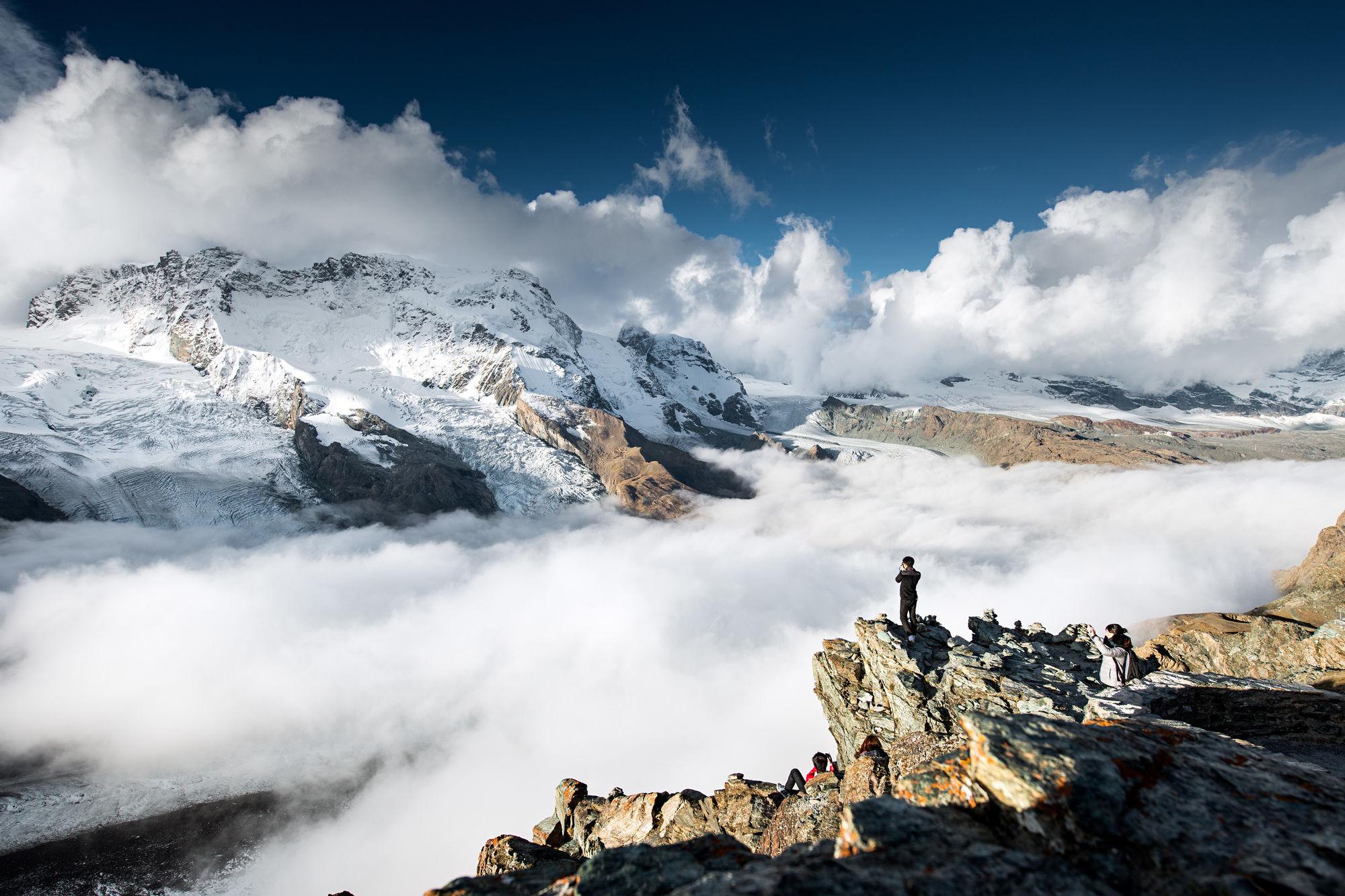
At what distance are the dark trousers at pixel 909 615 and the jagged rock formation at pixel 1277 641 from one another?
1013cm

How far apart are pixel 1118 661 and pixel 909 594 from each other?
9169mm

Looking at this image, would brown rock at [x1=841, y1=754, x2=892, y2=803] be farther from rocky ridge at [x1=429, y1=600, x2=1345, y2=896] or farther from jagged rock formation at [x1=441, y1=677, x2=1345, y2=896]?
jagged rock formation at [x1=441, y1=677, x2=1345, y2=896]

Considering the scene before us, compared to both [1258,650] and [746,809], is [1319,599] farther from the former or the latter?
[746,809]

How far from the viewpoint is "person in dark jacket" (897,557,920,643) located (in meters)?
25.1

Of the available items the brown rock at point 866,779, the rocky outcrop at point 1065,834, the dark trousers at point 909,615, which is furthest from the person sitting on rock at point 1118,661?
the rocky outcrop at point 1065,834

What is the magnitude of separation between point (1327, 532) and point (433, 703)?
247 m

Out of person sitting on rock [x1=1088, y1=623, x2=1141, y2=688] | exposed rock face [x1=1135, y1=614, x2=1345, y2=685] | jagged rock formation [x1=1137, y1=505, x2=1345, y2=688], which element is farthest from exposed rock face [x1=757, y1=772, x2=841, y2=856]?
exposed rock face [x1=1135, y1=614, x2=1345, y2=685]

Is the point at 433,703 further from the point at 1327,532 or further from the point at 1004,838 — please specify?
the point at 1327,532

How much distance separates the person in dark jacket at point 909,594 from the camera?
2514 centimetres

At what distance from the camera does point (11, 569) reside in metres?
200

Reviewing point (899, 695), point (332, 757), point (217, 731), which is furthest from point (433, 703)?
point (899, 695)

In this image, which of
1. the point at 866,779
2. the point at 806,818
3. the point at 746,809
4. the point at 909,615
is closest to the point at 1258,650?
the point at 909,615

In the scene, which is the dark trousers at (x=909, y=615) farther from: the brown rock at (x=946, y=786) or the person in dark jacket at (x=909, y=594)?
the brown rock at (x=946, y=786)

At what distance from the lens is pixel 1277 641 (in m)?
34.9
